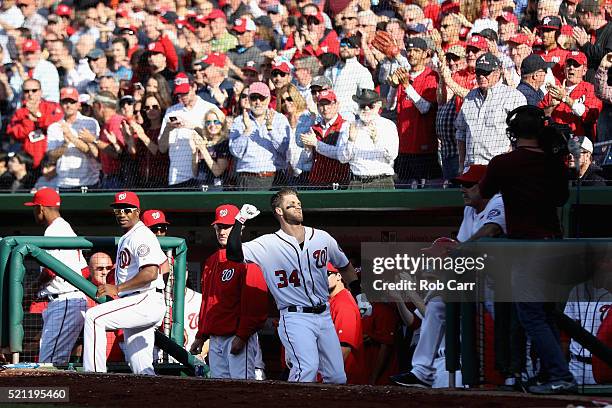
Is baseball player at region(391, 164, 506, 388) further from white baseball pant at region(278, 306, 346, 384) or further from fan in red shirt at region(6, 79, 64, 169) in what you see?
fan in red shirt at region(6, 79, 64, 169)

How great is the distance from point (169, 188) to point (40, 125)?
205 centimetres

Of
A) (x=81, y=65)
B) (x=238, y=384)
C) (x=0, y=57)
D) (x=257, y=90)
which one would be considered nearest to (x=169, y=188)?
(x=257, y=90)

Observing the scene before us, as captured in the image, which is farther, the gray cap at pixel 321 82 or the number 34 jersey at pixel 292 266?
the gray cap at pixel 321 82

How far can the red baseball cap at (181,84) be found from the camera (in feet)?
36.2

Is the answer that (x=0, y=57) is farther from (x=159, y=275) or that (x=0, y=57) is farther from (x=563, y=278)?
(x=563, y=278)

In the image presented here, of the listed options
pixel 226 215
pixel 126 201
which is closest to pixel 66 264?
pixel 126 201

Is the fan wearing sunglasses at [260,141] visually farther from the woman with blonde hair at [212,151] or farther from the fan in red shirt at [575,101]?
the fan in red shirt at [575,101]

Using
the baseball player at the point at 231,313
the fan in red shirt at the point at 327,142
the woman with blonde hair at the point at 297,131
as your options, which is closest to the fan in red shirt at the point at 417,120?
the fan in red shirt at the point at 327,142

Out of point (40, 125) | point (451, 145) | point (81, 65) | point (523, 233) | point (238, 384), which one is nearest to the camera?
point (523, 233)

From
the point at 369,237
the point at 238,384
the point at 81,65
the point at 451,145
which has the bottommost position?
the point at 238,384

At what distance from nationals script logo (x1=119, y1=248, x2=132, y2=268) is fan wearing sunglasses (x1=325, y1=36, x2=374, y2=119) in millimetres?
2969

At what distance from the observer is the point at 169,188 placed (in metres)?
11.1

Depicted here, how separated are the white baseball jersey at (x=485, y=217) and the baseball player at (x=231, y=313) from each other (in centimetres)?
170

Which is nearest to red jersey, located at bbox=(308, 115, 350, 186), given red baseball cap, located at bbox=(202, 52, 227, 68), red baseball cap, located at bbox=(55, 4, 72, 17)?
red baseball cap, located at bbox=(202, 52, 227, 68)
